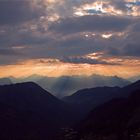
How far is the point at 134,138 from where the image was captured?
193 metres
